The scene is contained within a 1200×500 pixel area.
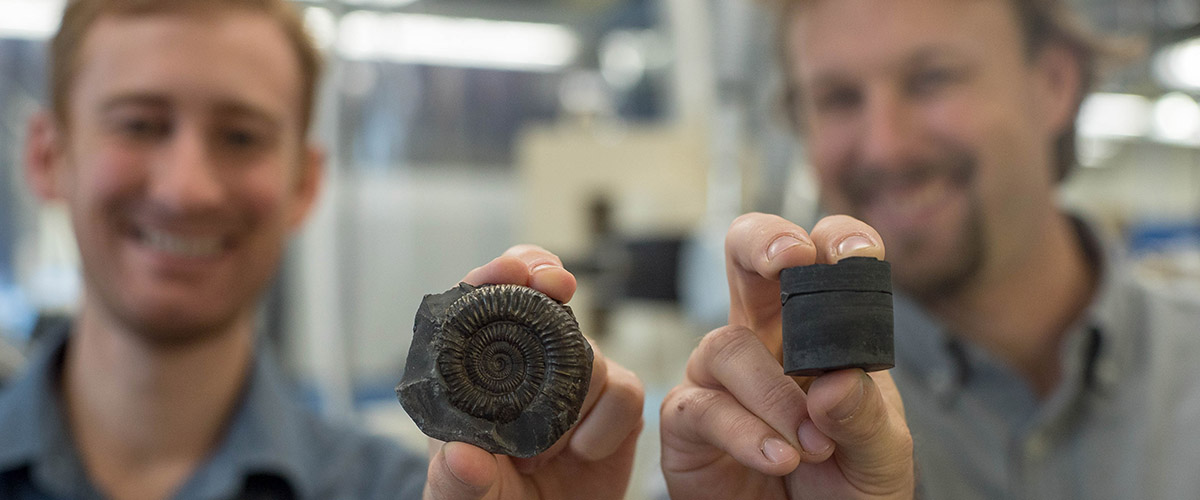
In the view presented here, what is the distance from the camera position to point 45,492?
1.68 m

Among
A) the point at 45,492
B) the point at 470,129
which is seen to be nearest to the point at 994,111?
the point at 45,492

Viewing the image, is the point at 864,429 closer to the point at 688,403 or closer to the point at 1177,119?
the point at 688,403

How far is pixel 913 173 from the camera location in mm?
1465

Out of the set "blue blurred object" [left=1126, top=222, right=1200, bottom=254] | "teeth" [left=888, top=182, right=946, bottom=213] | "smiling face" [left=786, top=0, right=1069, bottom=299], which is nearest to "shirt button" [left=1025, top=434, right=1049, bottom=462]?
"smiling face" [left=786, top=0, right=1069, bottom=299]

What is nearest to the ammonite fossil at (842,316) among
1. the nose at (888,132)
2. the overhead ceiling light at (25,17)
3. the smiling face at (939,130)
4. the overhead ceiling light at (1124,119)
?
the smiling face at (939,130)

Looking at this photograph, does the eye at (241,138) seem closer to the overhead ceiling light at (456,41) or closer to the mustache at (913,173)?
the mustache at (913,173)

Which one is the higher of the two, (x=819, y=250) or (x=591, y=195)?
(x=819, y=250)

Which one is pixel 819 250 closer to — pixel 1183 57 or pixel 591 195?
pixel 591 195

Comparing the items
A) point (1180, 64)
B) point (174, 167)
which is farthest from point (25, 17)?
point (1180, 64)

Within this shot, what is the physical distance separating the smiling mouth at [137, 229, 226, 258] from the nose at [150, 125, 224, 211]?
0.09 meters

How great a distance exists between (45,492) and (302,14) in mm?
1206

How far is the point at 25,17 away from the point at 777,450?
6109 millimetres

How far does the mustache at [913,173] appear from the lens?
1468mm

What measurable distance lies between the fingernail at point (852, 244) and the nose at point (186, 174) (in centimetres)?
133
